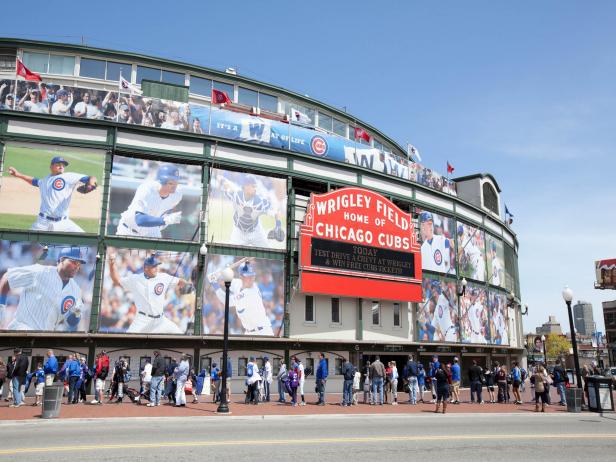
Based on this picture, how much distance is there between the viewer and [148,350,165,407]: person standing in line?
19.3 meters

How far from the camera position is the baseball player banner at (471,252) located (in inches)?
1614

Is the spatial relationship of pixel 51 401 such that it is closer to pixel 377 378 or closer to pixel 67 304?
pixel 67 304

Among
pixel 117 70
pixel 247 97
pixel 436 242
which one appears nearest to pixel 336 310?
pixel 436 242

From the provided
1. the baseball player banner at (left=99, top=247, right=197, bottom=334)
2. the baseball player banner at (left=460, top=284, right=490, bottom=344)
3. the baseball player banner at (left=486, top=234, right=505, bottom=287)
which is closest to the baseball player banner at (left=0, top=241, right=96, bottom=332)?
the baseball player banner at (left=99, top=247, right=197, bottom=334)

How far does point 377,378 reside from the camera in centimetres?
2242

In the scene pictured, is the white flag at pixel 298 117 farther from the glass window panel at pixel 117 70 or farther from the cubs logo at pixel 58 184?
the cubs logo at pixel 58 184

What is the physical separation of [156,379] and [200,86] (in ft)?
86.7

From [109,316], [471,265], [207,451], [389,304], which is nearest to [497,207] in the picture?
[471,265]

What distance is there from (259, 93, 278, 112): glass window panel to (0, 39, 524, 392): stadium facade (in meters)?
4.26

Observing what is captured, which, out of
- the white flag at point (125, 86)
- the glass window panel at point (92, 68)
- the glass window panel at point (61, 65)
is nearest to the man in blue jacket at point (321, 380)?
the white flag at point (125, 86)

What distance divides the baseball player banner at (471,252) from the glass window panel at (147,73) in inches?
994

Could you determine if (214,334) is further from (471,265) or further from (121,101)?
(471,265)

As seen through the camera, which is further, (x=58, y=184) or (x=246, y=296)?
(x=246, y=296)

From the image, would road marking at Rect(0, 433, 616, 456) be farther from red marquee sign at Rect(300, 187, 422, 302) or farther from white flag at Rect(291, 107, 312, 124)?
white flag at Rect(291, 107, 312, 124)
